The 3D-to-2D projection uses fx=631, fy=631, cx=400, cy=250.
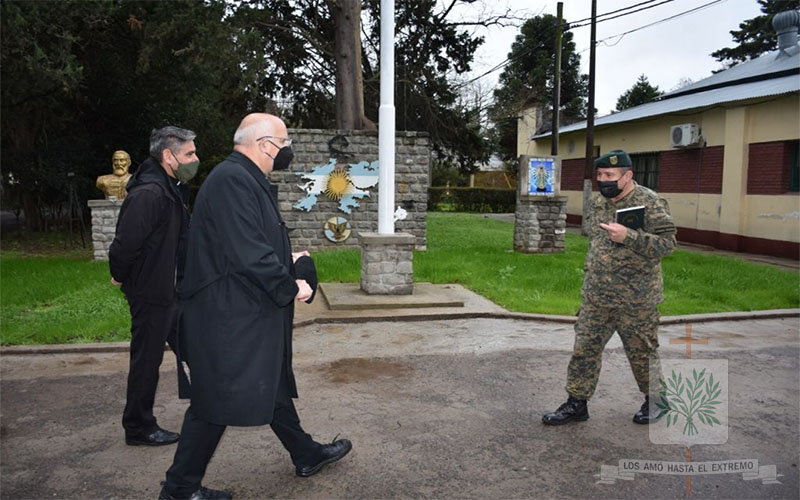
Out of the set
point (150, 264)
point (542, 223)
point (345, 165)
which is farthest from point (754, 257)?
point (150, 264)

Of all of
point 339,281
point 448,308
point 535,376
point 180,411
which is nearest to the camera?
point 180,411

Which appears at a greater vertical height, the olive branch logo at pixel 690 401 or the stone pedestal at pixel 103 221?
the stone pedestal at pixel 103 221

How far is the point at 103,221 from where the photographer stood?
12.4m

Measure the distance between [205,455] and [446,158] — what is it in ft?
91.0

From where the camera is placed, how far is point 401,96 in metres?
24.8

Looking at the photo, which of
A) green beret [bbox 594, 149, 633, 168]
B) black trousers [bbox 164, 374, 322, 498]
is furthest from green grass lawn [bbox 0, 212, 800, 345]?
green beret [bbox 594, 149, 633, 168]

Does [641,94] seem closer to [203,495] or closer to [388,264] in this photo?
[388,264]

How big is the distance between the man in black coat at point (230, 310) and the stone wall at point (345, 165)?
1065 cm

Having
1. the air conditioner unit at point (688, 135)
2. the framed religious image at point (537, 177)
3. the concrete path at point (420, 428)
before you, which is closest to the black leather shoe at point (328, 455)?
the concrete path at point (420, 428)

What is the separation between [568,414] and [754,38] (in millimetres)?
48092

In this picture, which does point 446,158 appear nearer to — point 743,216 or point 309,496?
point 743,216

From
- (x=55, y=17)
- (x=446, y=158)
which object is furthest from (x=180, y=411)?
(x=446, y=158)

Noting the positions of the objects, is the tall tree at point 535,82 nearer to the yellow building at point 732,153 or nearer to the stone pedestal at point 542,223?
the yellow building at point 732,153

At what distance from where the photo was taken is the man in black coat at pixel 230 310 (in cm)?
304
